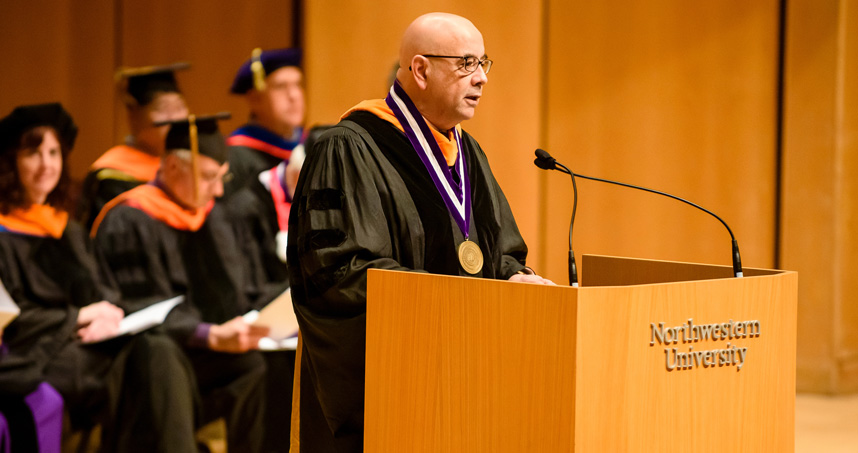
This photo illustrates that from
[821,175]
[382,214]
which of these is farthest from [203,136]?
[821,175]

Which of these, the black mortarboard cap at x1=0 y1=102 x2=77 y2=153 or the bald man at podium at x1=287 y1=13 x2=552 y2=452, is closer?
the bald man at podium at x1=287 y1=13 x2=552 y2=452

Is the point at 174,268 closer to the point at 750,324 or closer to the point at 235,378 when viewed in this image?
the point at 235,378

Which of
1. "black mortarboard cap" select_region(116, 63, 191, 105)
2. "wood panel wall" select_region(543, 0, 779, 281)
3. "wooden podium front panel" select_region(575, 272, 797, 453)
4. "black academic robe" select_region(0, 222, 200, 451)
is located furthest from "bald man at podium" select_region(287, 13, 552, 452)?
"wood panel wall" select_region(543, 0, 779, 281)

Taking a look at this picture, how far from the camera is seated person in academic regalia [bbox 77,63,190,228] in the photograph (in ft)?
12.7

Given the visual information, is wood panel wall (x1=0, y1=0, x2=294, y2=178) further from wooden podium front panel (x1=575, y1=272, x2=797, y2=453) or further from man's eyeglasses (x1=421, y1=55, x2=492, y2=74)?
wooden podium front panel (x1=575, y1=272, x2=797, y2=453)

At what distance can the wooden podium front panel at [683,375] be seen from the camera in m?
1.73

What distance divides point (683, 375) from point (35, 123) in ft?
9.26

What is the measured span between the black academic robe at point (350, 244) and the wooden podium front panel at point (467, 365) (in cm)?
18

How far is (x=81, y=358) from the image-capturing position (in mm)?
3609

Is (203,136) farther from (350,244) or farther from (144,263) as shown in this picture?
(350,244)

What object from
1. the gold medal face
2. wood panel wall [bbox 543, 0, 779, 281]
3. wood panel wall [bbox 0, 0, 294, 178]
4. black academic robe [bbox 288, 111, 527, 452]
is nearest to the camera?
black academic robe [bbox 288, 111, 527, 452]

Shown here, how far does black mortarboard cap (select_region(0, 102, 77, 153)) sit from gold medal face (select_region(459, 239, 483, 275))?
81.2 inches

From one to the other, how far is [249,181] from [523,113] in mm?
1883

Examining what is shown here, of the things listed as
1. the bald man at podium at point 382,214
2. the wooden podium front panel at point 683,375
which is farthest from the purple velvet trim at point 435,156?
the wooden podium front panel at point 683,375
